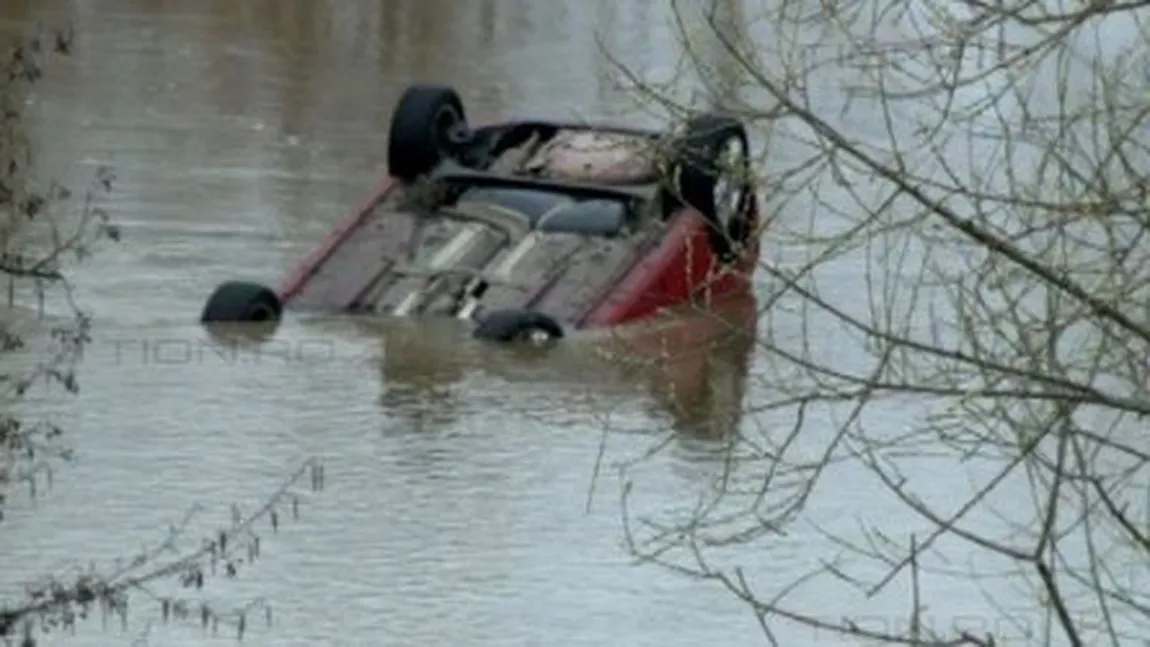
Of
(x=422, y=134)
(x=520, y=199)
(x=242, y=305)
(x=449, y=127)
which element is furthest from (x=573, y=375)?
(x=449, y=127)

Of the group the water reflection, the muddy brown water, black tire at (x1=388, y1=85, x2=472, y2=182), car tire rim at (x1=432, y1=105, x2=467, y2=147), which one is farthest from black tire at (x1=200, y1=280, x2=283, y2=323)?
car tire rim at (x1=432, y1=105, x2=467, y2=147)

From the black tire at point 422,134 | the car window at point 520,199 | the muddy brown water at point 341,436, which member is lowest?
the muddy brown water at point 341,436

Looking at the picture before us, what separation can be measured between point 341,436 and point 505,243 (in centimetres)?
337

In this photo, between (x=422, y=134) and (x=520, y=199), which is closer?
(x=520, y=199)

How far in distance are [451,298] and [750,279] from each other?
189cm

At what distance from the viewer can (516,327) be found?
16.8m

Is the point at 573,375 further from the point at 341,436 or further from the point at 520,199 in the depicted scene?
the point at 520,199

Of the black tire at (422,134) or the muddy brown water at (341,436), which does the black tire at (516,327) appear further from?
the black tire at (422,134)

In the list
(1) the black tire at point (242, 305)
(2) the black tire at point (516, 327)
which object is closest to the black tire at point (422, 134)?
(1) the black tire at point (242, 305)

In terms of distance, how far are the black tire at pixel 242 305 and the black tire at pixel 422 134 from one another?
1.65 m

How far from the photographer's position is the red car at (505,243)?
17266mm

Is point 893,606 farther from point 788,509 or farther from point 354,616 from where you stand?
point 788,509

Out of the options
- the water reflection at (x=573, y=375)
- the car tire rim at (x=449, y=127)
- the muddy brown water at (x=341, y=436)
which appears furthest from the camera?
the car tire rim at (x=449, y=127)

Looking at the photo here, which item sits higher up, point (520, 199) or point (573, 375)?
point (520, 199)
